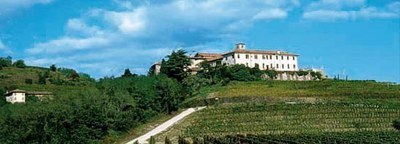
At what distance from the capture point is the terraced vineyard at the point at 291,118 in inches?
2338

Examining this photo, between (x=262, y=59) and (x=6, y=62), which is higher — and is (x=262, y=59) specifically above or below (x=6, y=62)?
below

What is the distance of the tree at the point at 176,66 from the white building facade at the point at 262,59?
10824mm

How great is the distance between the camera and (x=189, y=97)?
8238cm

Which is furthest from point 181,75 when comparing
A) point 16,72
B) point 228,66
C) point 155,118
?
point 16,72

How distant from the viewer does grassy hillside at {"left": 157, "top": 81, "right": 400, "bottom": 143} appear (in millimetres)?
58688

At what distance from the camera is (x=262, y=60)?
106938 mm

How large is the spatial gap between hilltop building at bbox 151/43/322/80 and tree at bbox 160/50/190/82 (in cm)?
706

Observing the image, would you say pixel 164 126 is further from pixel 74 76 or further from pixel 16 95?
pixel 74 76

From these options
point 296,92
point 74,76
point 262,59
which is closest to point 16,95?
point 74,76

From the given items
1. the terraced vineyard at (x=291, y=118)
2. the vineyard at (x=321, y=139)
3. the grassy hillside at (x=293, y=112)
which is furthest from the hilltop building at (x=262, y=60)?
the vineyard at (x=321, y=139)

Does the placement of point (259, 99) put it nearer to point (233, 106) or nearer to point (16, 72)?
point (233, 106)

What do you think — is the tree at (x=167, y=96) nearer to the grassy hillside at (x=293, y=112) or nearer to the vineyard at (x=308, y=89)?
the grassy hillside at (x=293, y=112)

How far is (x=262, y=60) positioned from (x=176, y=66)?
67.0 feet

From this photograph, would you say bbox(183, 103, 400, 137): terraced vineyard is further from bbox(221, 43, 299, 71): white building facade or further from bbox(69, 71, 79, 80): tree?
bbox(69, 71, 79, 80): tree
